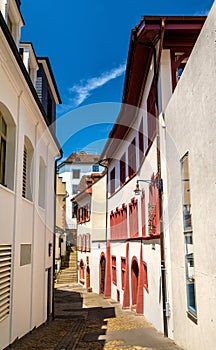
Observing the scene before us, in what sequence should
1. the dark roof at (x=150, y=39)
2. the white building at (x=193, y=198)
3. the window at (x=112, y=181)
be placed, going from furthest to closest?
1. the window at (x=112, y=181)
2. the dark roof at (x=150, y=39)
3. the white building at (x=193, y=198)

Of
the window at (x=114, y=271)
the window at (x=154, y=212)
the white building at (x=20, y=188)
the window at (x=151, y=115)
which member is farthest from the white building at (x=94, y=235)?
the window at (x=151, y=115)

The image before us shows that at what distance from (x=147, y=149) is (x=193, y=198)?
5568 mm

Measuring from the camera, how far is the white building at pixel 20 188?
25.0 feet

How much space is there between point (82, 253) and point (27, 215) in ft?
72.6

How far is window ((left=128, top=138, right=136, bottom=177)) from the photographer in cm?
1530

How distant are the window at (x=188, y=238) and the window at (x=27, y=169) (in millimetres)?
4637

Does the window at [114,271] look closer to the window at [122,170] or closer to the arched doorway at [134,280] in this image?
the arched doorway at [134,280]

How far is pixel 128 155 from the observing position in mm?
16641

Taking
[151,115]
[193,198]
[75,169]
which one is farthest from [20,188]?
[75,169]

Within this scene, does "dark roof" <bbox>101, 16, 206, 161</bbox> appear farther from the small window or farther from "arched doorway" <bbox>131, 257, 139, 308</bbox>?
"arched doorway" <bbox>131, 257, 139, 308</bbox>

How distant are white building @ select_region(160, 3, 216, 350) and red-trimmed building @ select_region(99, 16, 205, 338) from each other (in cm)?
101

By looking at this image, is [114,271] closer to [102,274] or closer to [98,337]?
[102,274]

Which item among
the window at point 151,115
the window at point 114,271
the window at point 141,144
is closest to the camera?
the window at point 151,115

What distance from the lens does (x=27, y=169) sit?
10.3 m
